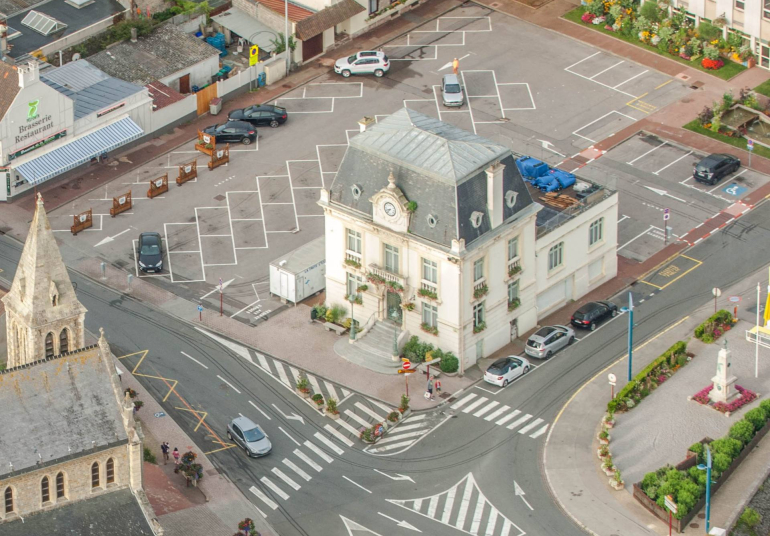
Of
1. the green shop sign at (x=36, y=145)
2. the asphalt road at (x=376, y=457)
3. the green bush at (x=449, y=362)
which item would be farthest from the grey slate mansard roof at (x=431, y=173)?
the green shop sign at (x=36, y=145)

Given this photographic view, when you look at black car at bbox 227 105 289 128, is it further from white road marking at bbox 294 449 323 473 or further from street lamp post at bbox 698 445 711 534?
street lamp post at bbox 698 445 711 534

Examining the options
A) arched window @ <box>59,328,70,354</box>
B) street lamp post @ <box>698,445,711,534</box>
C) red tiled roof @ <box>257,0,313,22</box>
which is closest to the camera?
arched window @ <box>59,328,70,354</box>

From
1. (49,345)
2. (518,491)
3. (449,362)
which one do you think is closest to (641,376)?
(449,362)

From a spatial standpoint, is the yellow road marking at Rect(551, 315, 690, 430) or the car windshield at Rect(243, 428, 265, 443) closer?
the car windshield at Rect(243, 428, 265, 443)

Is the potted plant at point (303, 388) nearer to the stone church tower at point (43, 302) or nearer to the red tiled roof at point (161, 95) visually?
the stone church tower at point (43, 302)

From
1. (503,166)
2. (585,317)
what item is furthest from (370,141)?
(585,317)

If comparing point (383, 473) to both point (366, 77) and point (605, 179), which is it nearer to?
point (605, 179)

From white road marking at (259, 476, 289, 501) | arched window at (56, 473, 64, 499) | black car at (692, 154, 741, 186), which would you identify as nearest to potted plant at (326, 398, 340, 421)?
white road marking at (259, 476, 289, 501)
